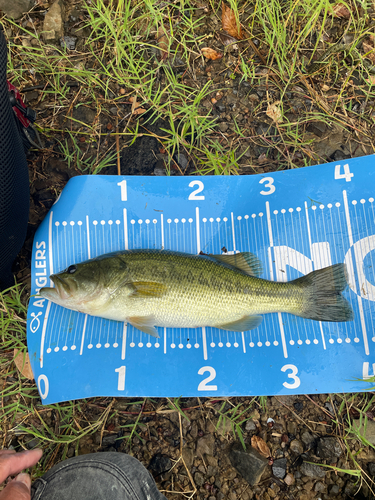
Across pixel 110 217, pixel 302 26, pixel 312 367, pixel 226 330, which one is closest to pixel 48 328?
pixel 110 217

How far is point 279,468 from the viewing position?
2.63 meters

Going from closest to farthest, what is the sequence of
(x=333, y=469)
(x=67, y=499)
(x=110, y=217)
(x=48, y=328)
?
1. (x=67, y=499)
2. (x=333, y=469)
3. (x=48, y=328)
4. (x=110, y=217)

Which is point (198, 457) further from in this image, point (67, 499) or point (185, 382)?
point (67, 499)

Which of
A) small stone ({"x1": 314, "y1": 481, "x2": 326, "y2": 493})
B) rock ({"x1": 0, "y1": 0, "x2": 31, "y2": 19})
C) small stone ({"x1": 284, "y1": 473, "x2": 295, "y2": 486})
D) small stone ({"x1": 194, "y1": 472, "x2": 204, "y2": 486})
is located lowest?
small stone ({"x1": 314, "y1": 481, "x2": 326, "y2": 493})

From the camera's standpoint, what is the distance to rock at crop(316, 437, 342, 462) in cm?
264

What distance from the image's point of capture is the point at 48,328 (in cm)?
280

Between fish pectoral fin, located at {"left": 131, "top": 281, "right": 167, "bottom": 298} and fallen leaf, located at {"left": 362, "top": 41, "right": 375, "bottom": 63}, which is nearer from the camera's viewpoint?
fish pectoral fin, located at {"left": 131, "top": 281, "right": 167, "bottom": 298}

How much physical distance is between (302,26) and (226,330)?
3143 mm

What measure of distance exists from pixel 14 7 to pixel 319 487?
539 cm

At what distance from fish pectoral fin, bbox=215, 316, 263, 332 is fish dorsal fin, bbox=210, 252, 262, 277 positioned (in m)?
0.40

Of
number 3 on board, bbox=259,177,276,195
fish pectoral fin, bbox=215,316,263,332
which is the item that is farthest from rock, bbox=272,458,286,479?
number 3 on board, bbox=259,177,276,195

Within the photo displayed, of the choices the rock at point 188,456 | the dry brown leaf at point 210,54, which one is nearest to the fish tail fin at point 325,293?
the rock at point 188,456

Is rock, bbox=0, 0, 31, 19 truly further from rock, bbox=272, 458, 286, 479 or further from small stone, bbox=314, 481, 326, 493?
small stone, bbox=314, 481, 326, 493

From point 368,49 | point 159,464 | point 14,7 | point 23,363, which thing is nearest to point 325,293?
point 159,464
